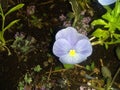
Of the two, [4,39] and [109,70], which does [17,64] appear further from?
[109,70]

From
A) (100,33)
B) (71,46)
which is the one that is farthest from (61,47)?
(100,33)

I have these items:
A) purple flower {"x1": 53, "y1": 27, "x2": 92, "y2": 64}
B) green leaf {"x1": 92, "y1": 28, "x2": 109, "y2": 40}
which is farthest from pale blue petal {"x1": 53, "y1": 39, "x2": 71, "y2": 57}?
green leaf {"x1": 92, "y1": 28, "x2": 109, "y2": 40}

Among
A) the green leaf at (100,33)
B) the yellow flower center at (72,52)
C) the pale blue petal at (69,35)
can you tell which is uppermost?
the pale blue petal at (69,35)

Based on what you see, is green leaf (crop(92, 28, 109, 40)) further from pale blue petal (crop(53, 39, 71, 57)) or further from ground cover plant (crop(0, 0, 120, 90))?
pale blue petal (crop(53, 39, 71, 57))

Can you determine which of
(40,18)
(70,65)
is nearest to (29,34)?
(40,18)

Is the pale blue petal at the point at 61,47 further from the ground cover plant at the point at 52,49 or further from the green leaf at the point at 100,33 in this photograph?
the green leaf at the point at 100,33

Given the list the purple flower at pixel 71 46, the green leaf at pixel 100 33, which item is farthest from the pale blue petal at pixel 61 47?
the green leaf at pixel 100 33
